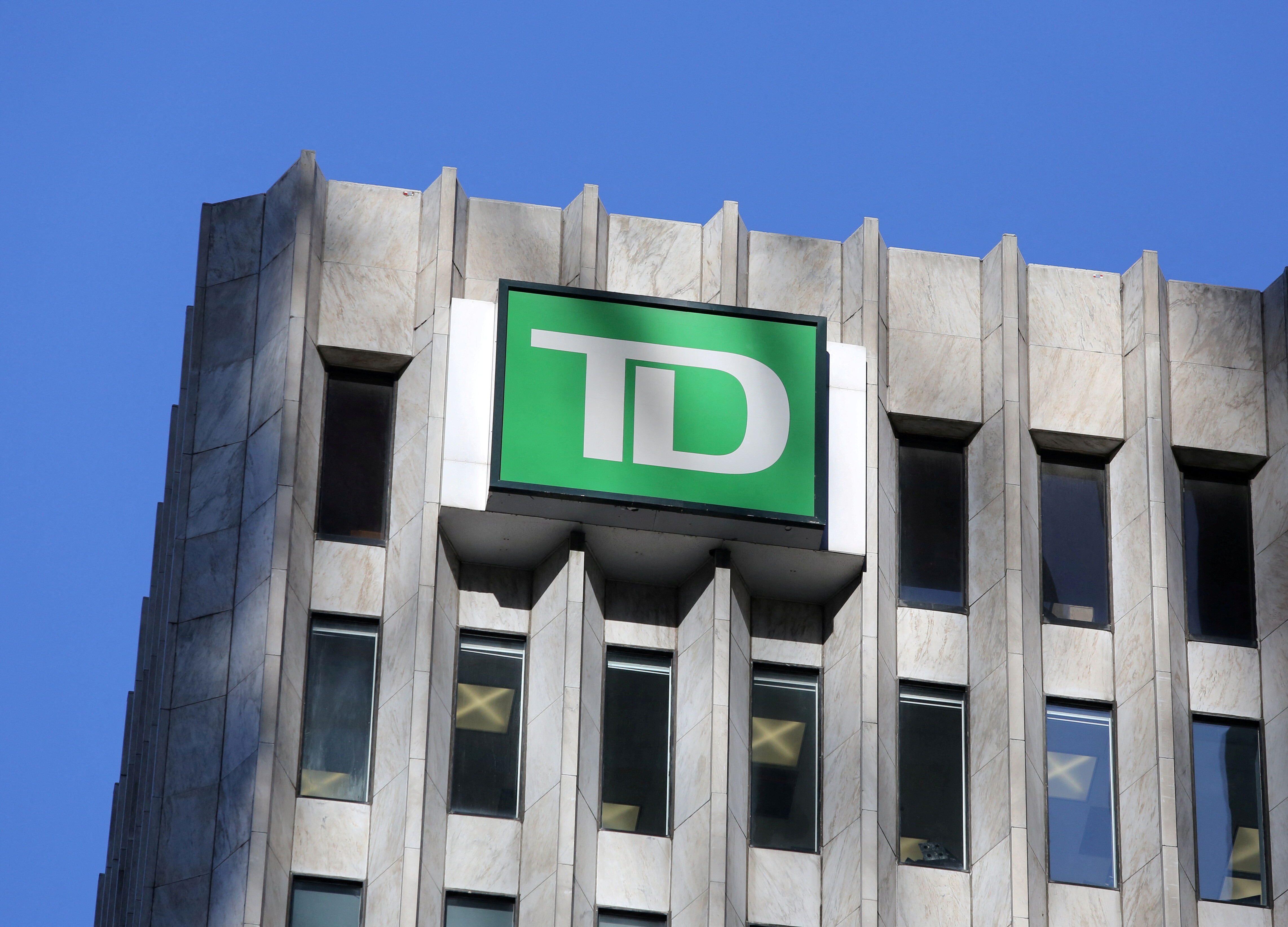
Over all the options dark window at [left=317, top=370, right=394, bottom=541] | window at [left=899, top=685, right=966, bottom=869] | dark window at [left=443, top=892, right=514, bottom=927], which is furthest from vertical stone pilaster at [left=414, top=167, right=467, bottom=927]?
window at [left=899, top=685, right=966, bottom=869]

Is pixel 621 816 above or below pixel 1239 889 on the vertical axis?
above

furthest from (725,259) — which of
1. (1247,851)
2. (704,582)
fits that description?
(1247,851)

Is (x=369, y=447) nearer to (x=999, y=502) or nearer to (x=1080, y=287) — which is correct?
(x=999, y=502)

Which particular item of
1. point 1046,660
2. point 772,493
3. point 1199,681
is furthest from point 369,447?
point 1199,681

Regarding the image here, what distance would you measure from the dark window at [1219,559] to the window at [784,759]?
7411mm

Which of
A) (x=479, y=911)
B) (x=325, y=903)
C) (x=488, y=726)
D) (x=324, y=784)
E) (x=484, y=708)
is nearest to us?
(x=325, y=903)

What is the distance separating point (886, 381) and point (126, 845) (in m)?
20.0

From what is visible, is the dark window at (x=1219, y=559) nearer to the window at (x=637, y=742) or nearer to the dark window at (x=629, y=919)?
the window at (x=637, y=742)

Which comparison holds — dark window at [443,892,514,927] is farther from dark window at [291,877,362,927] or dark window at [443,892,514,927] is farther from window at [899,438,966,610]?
window at [899,438,966,610]

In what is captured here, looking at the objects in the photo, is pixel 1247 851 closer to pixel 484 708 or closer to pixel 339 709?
pixel 484 708

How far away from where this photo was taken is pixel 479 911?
3394 centimetres

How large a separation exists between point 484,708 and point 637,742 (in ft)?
8.95

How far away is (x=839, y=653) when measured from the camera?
36281mm

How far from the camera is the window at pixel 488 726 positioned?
3475cm
